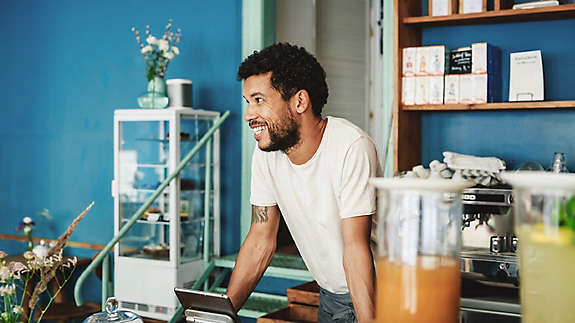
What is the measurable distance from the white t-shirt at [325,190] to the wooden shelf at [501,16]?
4.60ft

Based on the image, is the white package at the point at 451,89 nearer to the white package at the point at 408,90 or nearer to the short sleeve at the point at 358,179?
the white package at the point at 408,90

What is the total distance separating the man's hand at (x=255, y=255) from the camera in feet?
6.86

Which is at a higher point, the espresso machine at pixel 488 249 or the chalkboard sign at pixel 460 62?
the chalkboard sign at pixel 460 62

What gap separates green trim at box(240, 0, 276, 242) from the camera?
441cm

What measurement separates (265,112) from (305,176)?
0.92 feet

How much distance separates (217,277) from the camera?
14.4 ft

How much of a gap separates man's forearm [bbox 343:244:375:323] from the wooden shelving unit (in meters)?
1.55

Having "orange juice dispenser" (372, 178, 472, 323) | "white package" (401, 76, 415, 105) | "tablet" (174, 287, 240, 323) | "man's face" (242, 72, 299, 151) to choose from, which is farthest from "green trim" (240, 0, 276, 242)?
"orange juice dispenser" (372, 178, 472, 323)

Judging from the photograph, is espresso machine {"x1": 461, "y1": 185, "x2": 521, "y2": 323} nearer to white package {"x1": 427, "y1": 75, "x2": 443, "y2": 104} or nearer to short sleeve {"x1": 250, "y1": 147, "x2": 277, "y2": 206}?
white package {"x1": 427, "y1": 75, "x2": 443, "y2": 104}

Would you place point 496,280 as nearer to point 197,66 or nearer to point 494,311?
point 494,311

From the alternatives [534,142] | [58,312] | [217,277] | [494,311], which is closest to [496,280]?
[494,311]

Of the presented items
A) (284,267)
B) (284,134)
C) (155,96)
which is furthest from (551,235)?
(155,96)

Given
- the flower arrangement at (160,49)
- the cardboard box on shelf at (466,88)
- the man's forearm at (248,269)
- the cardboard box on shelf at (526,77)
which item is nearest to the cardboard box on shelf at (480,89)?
the cardboard box on shelf at (466,88)

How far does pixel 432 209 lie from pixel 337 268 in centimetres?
127
